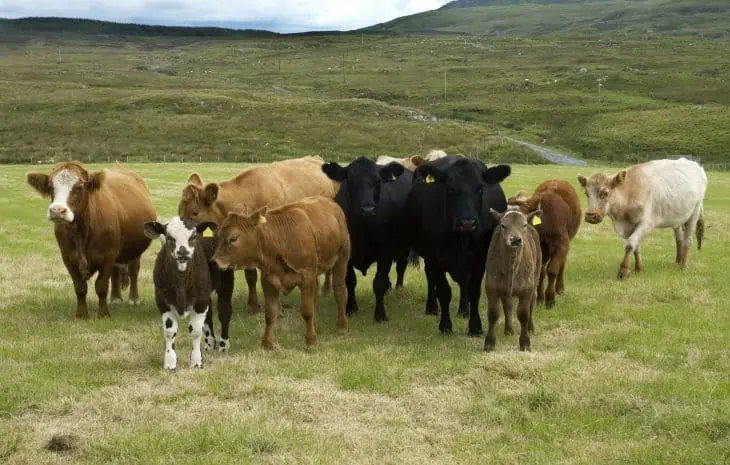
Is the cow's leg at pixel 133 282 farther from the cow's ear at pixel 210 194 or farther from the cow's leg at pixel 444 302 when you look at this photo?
the cow's leg at pixel 444 302

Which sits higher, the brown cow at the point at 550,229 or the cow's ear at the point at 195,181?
the cow's ear at the point at 195,181

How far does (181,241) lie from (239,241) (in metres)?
0.69

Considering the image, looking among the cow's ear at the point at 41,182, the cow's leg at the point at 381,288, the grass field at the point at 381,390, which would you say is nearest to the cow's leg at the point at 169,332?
the grass field at the point at 381,390

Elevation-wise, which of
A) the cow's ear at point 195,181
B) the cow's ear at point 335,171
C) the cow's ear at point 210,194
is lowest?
the cow's ear at point 210,194

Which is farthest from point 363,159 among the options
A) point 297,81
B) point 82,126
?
point 297,81

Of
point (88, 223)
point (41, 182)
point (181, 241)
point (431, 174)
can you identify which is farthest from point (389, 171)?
point (41, 182)

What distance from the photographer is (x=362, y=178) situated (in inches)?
415

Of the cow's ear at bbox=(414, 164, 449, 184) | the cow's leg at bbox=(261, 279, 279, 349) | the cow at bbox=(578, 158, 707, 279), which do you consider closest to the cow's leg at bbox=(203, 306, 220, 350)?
the cow's leg at bbox=(261, 279, 279, 349)

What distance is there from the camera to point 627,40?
7495 inches

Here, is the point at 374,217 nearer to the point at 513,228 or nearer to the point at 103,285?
the point at 513,228

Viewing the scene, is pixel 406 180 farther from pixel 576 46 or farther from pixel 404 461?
pixel 576 46

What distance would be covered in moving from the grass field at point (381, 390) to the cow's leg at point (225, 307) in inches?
8.0

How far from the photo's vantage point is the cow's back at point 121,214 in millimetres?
10531

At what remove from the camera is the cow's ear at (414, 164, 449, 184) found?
32.6 feet
